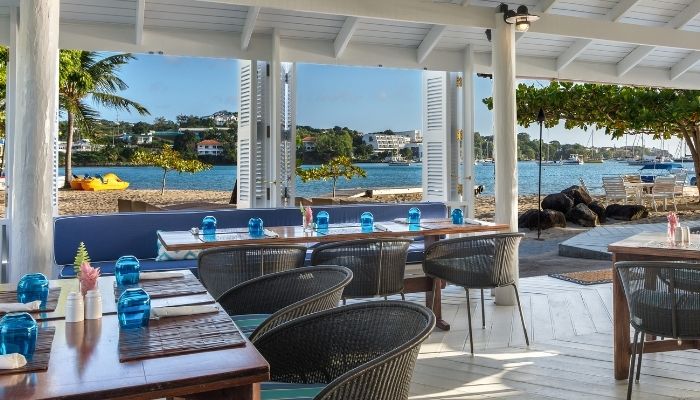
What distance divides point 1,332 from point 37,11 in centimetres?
295

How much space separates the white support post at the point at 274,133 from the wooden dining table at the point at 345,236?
1.47 metres

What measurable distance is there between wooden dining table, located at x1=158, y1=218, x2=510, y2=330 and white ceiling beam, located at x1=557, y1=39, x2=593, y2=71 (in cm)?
323

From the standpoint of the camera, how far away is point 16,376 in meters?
1.54

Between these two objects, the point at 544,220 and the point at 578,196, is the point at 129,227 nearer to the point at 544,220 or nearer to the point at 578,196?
the point at 544,220

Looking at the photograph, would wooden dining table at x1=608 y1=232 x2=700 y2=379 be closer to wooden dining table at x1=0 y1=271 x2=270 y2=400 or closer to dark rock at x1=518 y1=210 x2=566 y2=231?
wooden dining table at x1=0 y1=271 x2=270 y2=400

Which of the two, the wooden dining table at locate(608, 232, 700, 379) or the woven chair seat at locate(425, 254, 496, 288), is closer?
the wooden dining table at locate(608, 232, 700, 379)

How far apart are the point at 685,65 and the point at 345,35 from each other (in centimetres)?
519

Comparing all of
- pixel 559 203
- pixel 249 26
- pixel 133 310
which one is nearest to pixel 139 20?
pixel 249 26

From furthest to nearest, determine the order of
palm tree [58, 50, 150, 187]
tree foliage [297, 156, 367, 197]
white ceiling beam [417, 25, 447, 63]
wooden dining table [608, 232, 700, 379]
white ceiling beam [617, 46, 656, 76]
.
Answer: tree foliage [297, 156, 367, 197], palm tree [58, 50, 150, 187], white ceiling beam [617, 46, 656, 76], white ceiling beam [417, 25, 447, 63], wooden dining table [608, 232, 700, 379]

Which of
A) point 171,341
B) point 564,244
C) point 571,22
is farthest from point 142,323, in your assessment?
point 564,244

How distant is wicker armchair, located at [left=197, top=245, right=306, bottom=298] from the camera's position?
3641 millimetres

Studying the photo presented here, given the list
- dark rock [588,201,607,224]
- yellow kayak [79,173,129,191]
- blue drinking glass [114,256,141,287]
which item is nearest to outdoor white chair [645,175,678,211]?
dark rock [588,201,607,224]

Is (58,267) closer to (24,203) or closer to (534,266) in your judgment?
(24,203)

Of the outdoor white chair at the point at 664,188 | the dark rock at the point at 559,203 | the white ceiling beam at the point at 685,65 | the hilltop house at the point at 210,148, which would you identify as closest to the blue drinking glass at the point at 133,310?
the white ceiling beam at the point at 685,65
